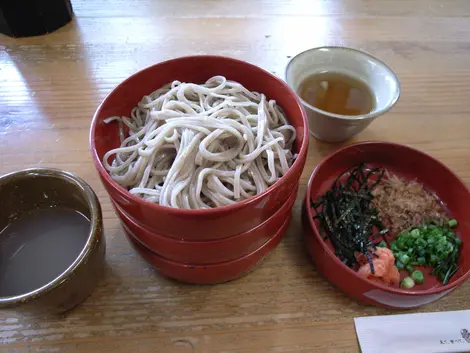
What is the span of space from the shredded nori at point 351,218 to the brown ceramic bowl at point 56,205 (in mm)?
555

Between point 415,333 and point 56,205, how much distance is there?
2.96ft

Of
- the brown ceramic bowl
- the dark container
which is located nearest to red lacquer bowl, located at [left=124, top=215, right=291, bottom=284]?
the brown ceramic bowl

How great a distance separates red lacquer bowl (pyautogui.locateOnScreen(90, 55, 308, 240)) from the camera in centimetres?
73

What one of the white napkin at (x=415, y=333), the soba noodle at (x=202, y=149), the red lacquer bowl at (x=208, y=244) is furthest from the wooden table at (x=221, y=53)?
the soba noodle at (x=202, y=149)

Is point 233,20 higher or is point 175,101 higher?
point 175,101

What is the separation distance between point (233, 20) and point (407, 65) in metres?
0.78

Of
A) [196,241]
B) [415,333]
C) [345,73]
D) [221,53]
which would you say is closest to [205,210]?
[196,241]

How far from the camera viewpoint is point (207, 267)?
873mm

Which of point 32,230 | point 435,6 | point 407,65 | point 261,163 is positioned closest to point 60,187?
point 32,230

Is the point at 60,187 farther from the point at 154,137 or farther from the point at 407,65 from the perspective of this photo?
the point at 407,65

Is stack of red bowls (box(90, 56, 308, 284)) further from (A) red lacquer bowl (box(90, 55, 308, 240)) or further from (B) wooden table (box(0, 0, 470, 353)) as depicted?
(B) wooden table (box(0, 0, 470, 353))

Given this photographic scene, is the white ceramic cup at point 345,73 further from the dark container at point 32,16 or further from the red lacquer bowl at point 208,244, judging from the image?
the dark container at point 32,16

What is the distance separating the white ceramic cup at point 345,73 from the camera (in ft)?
3.76

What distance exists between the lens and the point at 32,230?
3.09ft
